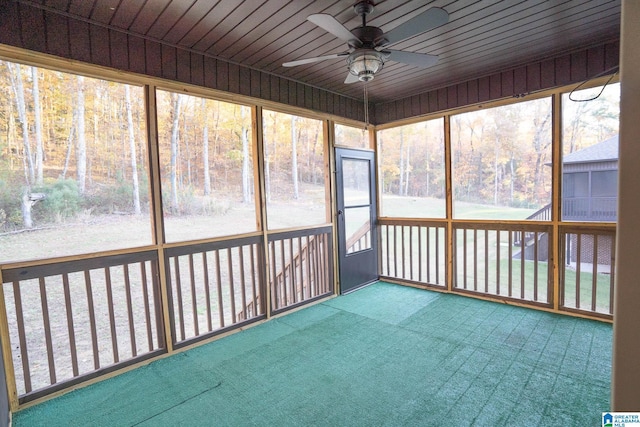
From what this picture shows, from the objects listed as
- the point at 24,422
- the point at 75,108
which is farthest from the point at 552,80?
the point at 24,422

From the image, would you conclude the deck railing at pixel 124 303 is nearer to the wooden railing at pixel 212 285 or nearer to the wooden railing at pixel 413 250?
the wooden railing at pixel 212 285

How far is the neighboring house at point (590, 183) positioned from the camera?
320cm

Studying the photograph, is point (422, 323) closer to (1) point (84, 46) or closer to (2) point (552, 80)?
(2) point (552, 80)

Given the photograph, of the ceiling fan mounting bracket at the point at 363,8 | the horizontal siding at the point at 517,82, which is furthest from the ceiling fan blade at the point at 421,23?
the horizontal siding at the point at 517,82

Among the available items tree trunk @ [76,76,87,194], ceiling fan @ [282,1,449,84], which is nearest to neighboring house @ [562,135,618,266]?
ceiling fan @ [282,1,449,84]

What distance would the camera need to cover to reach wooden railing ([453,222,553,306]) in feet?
11.9

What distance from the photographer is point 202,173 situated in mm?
3020

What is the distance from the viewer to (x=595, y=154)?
11.1ft

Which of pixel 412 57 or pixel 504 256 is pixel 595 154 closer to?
pixel 504 256

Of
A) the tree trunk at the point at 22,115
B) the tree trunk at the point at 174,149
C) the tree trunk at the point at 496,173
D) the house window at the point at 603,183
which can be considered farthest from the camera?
the tree trunk at the point at 496,173

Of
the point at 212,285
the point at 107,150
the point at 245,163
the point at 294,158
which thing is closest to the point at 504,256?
the point at 294,158

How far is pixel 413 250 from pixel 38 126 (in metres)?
4.36

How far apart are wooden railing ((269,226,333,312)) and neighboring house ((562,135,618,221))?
9.03 ft

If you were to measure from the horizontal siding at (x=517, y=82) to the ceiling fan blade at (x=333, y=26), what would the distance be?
6.71 feet
